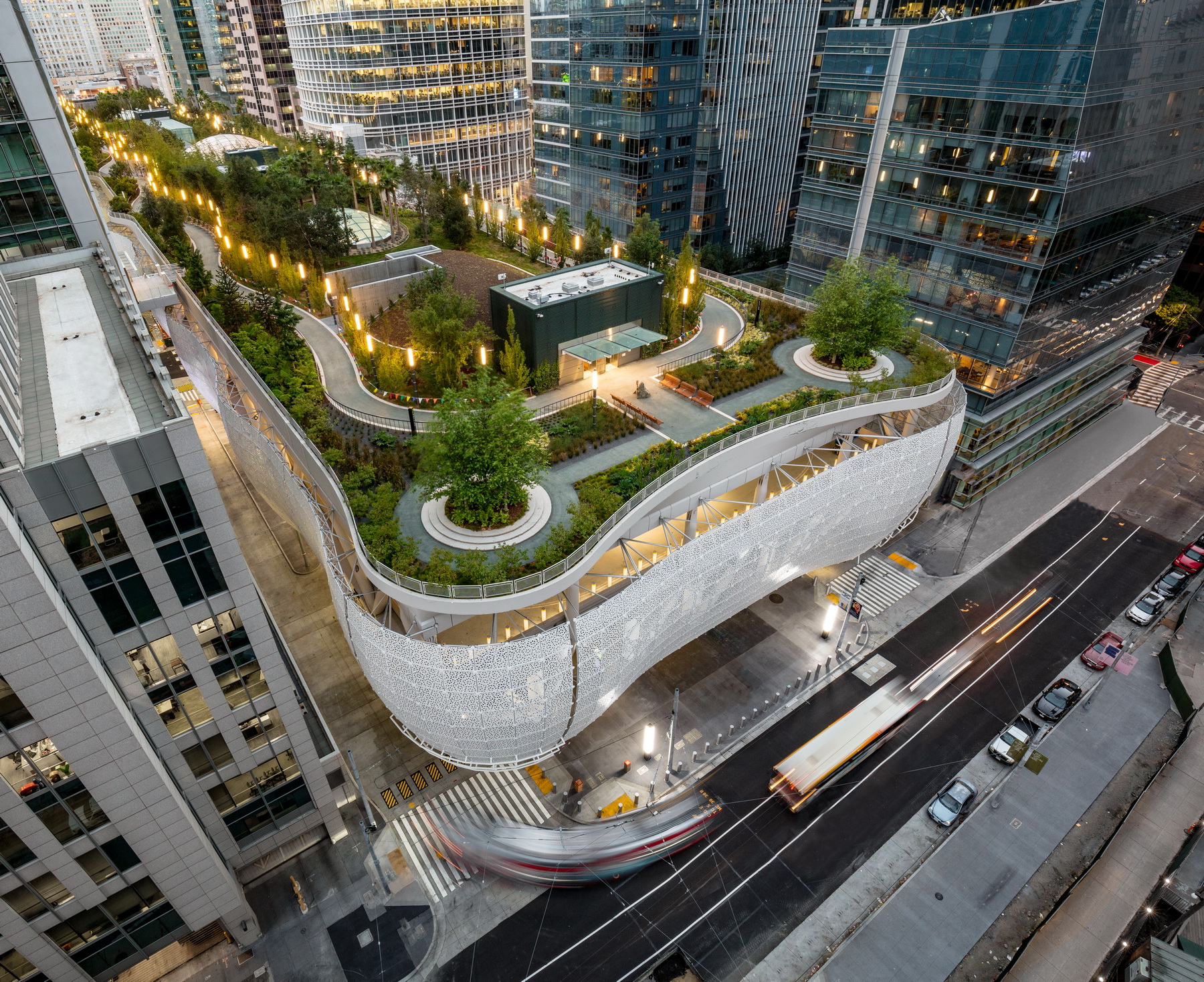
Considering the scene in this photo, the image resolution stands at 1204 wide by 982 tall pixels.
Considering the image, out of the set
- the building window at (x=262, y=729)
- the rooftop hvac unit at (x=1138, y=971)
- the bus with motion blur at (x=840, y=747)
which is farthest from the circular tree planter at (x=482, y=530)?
the rooftop hvac unit at (x=1138, y=971)

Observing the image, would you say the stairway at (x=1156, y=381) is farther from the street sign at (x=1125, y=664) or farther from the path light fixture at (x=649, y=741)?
the path light fixture at (x=649, y=741)

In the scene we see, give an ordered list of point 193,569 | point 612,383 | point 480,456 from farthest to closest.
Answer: point 612,383, point 480,456, point 193,569

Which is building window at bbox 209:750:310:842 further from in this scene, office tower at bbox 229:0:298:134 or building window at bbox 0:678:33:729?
office tower at bbox 229:0:298:134

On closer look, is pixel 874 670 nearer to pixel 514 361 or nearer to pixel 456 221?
pixel 514 361

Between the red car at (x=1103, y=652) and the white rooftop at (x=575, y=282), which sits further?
the white rooftop at (x=575, y=282)

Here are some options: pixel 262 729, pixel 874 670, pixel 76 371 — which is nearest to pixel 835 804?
pixel 874 670

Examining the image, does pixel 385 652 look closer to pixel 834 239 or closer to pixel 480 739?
pixel 480 739

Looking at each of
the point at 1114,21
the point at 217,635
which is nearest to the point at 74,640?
the point at 217,635
